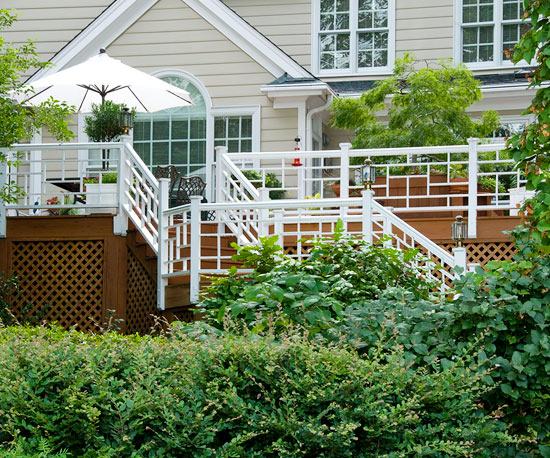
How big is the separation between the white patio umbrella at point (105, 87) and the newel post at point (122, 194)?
1.36 meters

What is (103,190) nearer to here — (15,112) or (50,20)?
(15,112)

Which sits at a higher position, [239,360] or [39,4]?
[39,4]

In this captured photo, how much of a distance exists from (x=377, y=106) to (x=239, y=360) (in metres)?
11.6

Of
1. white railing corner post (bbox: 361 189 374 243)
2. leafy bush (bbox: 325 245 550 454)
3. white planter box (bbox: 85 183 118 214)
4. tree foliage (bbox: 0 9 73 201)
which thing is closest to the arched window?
white planter box (bbox: 85 183 118 214)

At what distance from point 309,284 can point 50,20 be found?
13912 mm

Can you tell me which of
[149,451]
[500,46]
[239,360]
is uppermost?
[500,46]

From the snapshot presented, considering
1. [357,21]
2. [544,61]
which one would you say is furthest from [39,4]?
[544,61]

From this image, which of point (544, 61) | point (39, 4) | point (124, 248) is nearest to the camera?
point (544, 61)

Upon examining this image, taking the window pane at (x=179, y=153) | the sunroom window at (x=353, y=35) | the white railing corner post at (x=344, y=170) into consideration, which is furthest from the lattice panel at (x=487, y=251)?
the sunroom window at (x=353, y=35)

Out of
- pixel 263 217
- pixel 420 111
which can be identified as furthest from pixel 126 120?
pixel 420 111

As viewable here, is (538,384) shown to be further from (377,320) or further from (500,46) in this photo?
(500,46)

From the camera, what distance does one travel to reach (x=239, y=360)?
20.3 feet

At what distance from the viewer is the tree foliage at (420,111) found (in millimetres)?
16281

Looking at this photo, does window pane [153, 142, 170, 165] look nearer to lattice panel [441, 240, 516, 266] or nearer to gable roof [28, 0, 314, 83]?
gable roof [28, 0, 314, 83]
